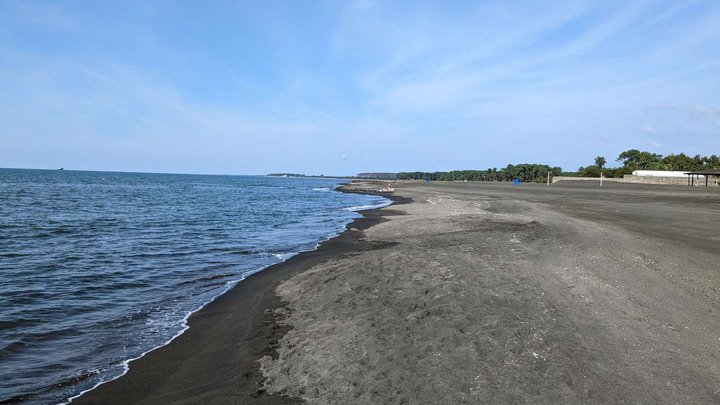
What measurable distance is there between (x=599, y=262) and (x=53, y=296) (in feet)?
47.2

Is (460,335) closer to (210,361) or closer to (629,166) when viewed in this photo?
(210,361)

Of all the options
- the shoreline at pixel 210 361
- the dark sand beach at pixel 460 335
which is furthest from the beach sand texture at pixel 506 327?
the shoreline at pixel 210 361

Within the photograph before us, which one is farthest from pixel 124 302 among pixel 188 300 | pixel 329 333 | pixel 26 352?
pixel 329 333

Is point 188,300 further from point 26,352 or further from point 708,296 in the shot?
point 708,296

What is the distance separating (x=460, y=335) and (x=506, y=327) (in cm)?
83

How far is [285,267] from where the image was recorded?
14.5 m

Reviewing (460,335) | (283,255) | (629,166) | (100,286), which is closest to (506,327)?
(460,335)

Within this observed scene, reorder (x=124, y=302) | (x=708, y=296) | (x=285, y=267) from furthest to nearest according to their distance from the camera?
(x=285, y=267)
(x=124, y=302)
(x=708, y=296)

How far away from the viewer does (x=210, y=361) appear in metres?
7.07

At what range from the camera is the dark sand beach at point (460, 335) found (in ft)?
17.5

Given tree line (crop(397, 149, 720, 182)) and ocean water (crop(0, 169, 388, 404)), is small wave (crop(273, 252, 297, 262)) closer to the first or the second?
ocean water (crop(0, 169, 388, 404))

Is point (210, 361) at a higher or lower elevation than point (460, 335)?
lower

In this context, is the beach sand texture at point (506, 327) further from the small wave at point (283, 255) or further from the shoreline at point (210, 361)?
the small wave at point (283, 255)

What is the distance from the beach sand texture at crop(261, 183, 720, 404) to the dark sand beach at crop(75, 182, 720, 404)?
28 mm
